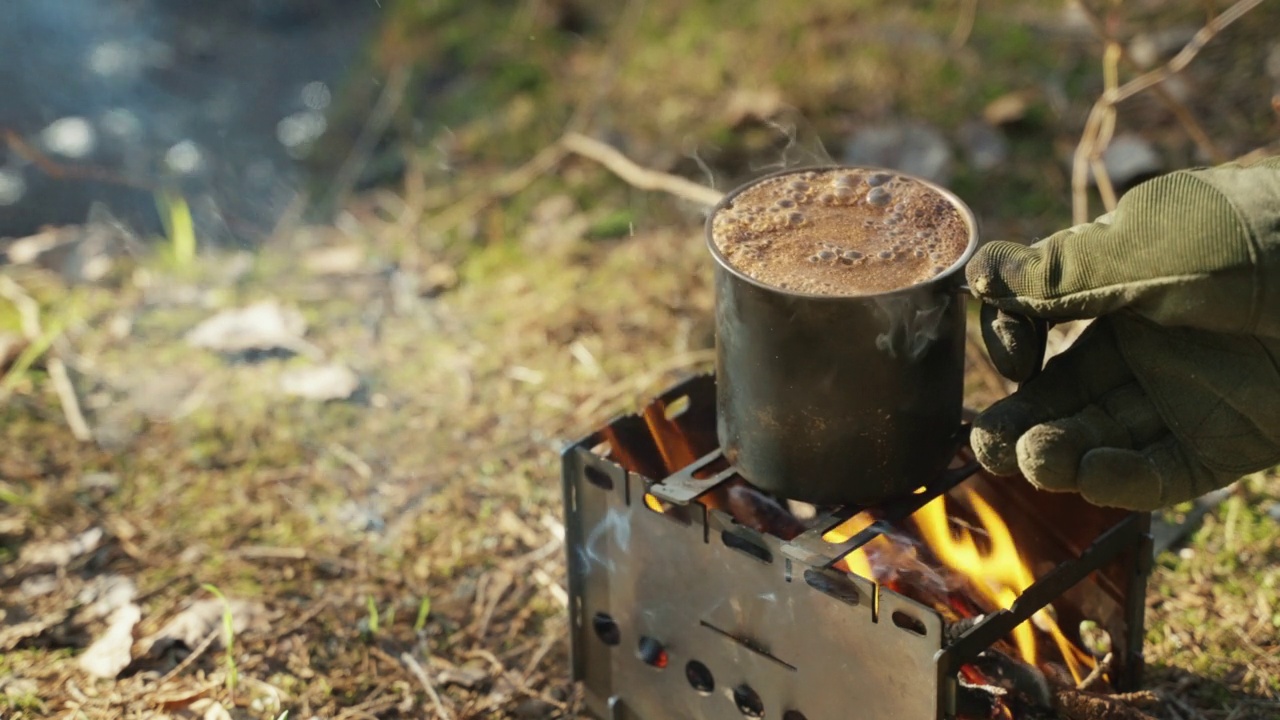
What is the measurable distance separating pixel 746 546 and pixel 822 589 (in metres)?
0.17

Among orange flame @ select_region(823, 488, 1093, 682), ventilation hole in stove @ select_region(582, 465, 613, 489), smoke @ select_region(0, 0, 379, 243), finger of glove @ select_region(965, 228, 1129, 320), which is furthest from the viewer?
smoke @ select_region(0, 0, 379, 243)

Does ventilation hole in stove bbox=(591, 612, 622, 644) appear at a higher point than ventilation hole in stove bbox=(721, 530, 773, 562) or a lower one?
lower

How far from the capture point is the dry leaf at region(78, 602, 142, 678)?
9.71ft

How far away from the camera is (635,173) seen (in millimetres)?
4633

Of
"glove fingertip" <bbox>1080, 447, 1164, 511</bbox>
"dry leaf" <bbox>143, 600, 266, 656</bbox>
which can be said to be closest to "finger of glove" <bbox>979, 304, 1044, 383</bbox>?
"glove fingertip" <bbox>1080, 447, 1164, 511</bbox>

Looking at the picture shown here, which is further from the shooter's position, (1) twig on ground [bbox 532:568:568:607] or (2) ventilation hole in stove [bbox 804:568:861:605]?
(1) twig on ground [bbox 532:568:568:607]

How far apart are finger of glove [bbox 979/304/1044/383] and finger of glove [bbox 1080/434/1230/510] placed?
220mm

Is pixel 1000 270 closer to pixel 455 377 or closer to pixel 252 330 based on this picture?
pixel 455 377

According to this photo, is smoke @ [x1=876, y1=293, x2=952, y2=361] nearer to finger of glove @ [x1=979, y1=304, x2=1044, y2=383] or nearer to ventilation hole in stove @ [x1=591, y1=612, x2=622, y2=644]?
finger of glove @ [x1=979, y1=304, x2=1044, y2=383]

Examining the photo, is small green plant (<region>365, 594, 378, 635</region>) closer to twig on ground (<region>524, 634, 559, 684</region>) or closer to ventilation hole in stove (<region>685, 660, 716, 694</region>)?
twig on ground (<region>524, 634, 559, 684</region>)

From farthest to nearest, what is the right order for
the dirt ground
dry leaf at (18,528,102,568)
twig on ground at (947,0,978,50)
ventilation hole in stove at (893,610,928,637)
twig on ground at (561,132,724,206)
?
twig on ground at (947,0,978,50)
twig on ground at (561,132,724,206)
dry leaf at (18,528,102,568)
the dirt ground
ventilation hole in stove at (893,610,928,637)

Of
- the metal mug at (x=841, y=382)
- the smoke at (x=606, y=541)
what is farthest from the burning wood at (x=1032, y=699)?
the smoke at (x=606, y=541)

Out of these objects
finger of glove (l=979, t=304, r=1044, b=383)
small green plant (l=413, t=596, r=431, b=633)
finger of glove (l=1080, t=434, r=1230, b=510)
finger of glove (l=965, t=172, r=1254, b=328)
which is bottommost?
small green plant (l=413, t=596, r=431, b=633)

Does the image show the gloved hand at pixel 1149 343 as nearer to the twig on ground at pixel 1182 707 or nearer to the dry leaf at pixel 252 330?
the twig on ground at pixel 1182 707
